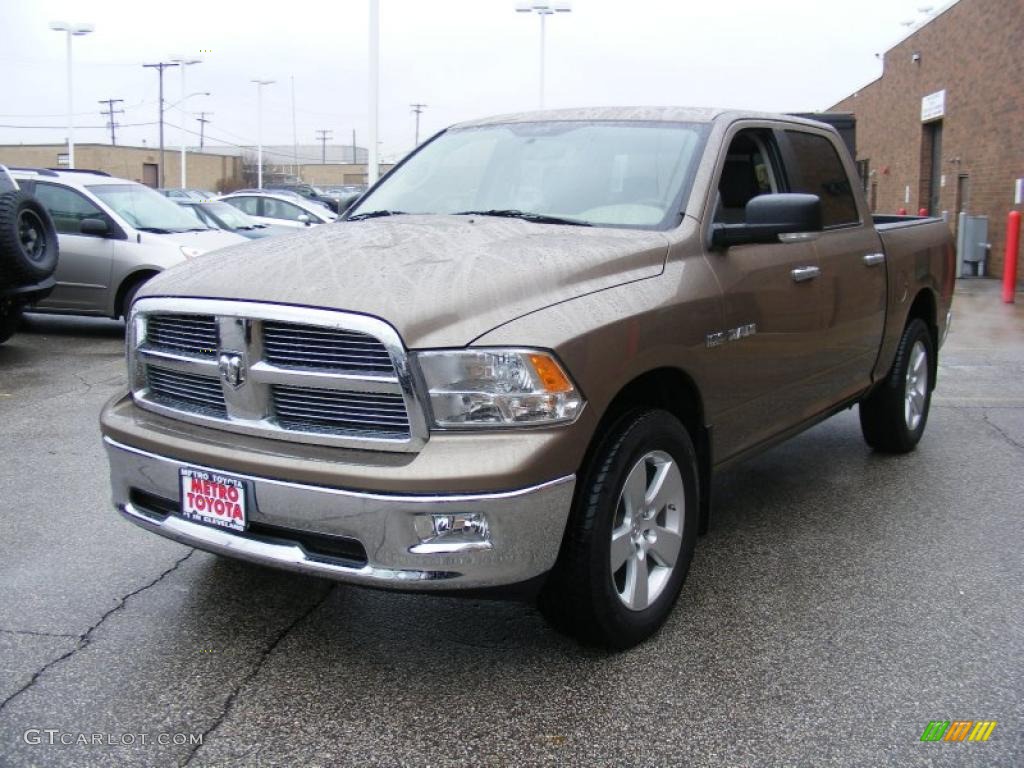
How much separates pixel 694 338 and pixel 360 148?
421ft

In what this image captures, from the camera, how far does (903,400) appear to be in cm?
618

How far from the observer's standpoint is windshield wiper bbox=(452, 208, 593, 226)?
13.5 ft

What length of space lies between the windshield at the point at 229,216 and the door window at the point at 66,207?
4921 mm

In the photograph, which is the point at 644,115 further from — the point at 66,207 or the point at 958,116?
the point at 958,116

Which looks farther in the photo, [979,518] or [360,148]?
[360,148]

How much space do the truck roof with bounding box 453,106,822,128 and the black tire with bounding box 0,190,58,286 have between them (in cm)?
574

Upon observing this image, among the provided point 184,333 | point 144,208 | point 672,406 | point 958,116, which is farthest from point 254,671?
point 958,116

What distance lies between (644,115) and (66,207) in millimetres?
8884

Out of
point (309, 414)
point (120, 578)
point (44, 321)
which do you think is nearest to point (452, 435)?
point (309, 414)

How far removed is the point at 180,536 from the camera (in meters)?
3.42

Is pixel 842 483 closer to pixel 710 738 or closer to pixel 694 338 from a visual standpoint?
pixel 694 338

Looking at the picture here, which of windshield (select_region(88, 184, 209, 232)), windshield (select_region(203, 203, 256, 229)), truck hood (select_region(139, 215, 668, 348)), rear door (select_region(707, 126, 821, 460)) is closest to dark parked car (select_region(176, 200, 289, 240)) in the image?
windshield (select_region(203, 203, 256, 229))

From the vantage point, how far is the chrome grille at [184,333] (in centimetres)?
341

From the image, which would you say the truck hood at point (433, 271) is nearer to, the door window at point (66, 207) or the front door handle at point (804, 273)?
the front door handle at point (804, 273)
